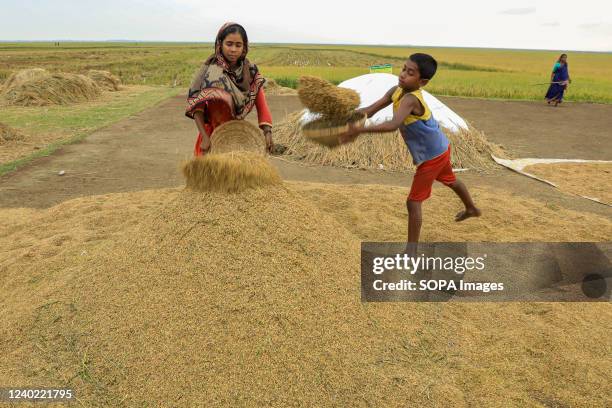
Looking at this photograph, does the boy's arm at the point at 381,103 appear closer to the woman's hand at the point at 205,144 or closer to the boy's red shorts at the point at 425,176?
the boy's red shorts at the point at 425,176

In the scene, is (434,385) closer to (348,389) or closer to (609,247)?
(348,389)

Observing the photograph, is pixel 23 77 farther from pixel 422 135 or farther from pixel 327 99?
pixel 422 135

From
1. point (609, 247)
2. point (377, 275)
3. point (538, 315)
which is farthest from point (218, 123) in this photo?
point (609, 247)

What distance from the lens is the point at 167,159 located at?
532 centimetres

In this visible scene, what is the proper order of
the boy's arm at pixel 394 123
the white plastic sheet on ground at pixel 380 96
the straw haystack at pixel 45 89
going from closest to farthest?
the boy's arm at pixel 394 123 → the white plastic sheet on ground at pixel 380 96 → the straw haystack at pixel 45 89

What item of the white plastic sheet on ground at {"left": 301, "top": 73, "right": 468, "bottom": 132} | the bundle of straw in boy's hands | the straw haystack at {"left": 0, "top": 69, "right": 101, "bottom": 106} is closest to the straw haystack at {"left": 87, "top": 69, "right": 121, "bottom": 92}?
the straw haystack at {"left": 0, "top": 69, "right": 101, "bottom": 106}

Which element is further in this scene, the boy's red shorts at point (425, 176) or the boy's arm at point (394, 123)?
the boy's red shorts at point (425, 176)

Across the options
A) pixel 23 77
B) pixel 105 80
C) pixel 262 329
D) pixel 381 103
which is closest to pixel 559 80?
pixel 381 103

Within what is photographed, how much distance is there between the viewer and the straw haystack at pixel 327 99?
2373mm

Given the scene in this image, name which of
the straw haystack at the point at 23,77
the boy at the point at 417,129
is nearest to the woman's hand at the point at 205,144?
the boy at the point at 417,129

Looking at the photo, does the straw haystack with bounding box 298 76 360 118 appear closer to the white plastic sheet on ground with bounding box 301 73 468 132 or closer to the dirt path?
the dirt path

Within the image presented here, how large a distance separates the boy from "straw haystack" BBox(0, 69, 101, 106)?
415 inches

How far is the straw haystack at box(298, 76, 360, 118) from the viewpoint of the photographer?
2373 millimetres

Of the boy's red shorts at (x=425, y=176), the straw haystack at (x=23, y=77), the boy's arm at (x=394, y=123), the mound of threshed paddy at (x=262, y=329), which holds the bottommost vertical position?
the mound of threshed paddy at (x=262, y=329)
